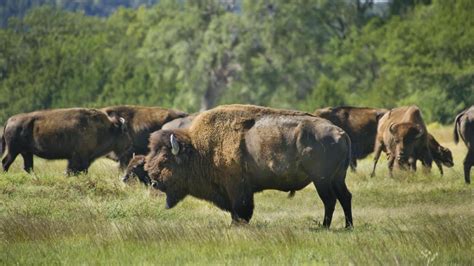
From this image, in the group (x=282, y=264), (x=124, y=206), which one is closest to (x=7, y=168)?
(x=124, y=206)

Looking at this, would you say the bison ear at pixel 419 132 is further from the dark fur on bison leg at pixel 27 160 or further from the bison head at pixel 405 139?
the dark fur on bison leg at pixel 27 160

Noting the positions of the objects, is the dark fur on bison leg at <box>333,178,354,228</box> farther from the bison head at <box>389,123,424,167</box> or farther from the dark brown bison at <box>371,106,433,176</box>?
the bison head at <box>389,123,424,167</box>

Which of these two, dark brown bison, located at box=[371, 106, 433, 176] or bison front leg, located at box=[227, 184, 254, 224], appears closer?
bison front leg, located at box=[227, 184, 254, 224]

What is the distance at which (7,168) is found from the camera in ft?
74.9

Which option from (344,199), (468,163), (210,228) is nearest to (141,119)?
(468,163)

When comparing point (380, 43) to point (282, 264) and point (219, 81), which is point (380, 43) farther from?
point (282, 264)

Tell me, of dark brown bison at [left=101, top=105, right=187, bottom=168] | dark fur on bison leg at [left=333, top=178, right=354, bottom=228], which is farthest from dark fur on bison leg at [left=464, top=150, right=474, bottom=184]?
dark fur on bison leg at [left=333, top=178, right=354, bottom=228]

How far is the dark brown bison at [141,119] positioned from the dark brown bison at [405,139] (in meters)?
4.98

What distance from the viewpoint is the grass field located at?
37.9 feet

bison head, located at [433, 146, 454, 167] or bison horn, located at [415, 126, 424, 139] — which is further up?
bison horn, located at [415, 126, 424, 139]

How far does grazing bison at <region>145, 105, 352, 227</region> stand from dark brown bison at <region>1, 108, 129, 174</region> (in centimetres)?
727

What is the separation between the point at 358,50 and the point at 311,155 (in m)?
58.1

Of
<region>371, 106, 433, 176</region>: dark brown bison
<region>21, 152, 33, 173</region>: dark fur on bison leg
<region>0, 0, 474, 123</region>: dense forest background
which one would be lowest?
<region>0, 0, 474, 123</region>: dense forest background

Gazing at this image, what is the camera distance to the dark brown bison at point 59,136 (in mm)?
22641
